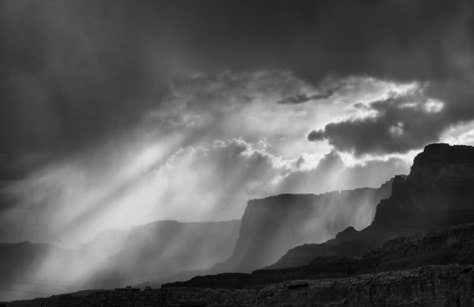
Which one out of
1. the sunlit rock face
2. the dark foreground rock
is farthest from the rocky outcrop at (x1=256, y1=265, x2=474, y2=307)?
the sunlit rock face

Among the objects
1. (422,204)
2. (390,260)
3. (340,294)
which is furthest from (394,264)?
(422,204)

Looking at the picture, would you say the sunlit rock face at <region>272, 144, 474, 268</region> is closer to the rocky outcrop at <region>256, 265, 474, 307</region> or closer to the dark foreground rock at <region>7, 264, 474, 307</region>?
the rocky outcrop at <region>256, 265, 474, 307</region>

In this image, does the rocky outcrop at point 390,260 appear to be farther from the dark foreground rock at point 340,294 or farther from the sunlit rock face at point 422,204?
the dark foreground rock at point 340,294

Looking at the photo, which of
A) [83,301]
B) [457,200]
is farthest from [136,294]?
[457,200]

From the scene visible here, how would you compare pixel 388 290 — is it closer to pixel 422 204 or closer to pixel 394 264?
pixel 394 264

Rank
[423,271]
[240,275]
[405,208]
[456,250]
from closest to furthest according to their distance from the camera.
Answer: [423,271] → [456,250] → [240,275] → [405,208]

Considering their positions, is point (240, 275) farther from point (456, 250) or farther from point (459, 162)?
point (459, 162)

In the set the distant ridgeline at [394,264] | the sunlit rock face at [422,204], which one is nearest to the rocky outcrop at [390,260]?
the distant ridgeline at [394,264]

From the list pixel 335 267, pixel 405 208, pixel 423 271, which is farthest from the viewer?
pixel 405 208

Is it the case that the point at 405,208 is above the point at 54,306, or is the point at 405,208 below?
above

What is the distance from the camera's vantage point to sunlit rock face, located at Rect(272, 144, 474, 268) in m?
165

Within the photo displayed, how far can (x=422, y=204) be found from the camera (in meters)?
175

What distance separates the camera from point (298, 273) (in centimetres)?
13038

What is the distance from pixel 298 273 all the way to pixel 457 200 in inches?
2145
